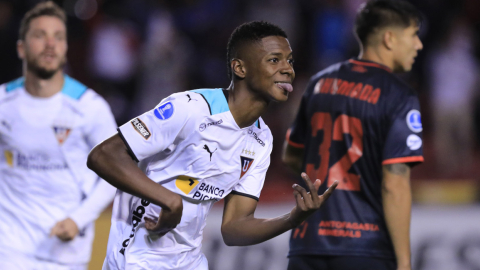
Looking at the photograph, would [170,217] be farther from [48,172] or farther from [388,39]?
[388,39]

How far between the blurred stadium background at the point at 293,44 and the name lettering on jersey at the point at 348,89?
3.43 meters

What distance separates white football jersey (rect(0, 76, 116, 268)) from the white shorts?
32 mm

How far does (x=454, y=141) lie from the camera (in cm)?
981

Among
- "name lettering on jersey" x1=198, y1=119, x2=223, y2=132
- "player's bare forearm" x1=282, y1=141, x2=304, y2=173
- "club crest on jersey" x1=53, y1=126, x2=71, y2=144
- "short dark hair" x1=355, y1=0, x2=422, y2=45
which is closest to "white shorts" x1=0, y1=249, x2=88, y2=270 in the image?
"club crest on jersey" x1=53, y1=126, x2=71, y2=144

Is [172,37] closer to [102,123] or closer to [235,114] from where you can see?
[102,123]

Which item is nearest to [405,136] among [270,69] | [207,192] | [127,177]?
[270,69]

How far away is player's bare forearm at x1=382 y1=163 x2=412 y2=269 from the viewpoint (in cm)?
390

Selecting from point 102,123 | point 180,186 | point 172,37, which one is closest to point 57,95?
point 102,123

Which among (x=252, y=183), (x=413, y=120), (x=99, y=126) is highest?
(x=413, y=120)

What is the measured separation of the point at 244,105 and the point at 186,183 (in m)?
0.52

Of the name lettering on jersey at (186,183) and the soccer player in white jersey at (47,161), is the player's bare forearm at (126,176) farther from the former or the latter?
the soccer player in white jersey at (47,161)

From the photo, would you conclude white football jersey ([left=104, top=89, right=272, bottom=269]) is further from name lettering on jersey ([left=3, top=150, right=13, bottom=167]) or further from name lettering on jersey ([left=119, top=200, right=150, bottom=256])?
name lettering on jersey ([left=3, top=150, right=13, bottom=167])

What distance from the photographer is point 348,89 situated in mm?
4215

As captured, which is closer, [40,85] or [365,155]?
[365,155]
